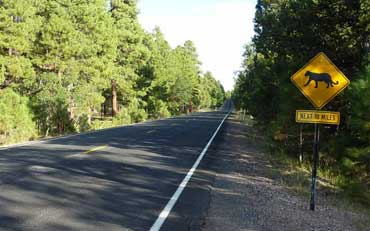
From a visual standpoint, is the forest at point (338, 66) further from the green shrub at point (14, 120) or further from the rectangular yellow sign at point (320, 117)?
the green shrub at point (14, 120)

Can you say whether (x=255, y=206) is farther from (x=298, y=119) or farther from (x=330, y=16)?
(x=330, y=16)

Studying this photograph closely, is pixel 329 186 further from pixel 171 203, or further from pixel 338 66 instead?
pixel 171 203

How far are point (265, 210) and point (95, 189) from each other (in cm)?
352

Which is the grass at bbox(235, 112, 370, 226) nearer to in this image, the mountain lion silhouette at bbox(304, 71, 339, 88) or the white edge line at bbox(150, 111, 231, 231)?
the white edge line at bbox(150, 111, 231, 231)

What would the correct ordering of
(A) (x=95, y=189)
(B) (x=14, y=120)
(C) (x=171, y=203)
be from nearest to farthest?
1. (C) (x=171, y=203)
2. (A) (x=95, y=189)
3. (B) (x=14, y=120)

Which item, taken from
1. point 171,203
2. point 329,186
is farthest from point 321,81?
point 329,186

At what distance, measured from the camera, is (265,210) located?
879 cm

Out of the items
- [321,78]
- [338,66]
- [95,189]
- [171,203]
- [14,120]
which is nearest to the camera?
[171,203]

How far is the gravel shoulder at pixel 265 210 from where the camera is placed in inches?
304

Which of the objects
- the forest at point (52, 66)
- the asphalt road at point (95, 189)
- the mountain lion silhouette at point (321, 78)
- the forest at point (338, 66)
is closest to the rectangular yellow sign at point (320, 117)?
the mountain lion silhouette at point (321, 78)

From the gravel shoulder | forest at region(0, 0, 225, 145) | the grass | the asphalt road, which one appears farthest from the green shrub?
the gravel shoulder

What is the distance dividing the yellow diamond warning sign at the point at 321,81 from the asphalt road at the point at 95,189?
288 cm

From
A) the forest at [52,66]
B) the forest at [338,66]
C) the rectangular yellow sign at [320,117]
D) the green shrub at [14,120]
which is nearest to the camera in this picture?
the rectangular yellow sign at [320,117]

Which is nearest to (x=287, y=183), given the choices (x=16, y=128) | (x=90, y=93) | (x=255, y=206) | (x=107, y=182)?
(x=255, y=206)
